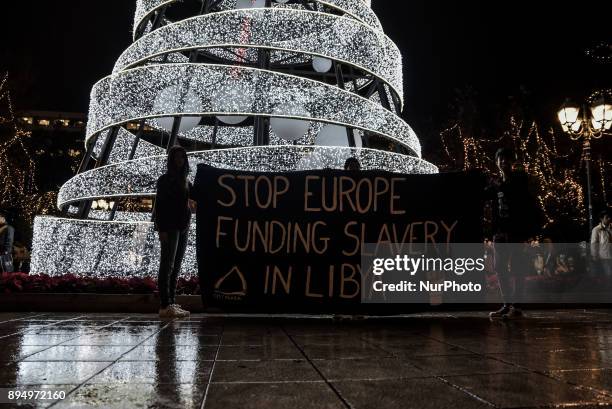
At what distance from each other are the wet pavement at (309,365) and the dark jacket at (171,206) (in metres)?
1.36

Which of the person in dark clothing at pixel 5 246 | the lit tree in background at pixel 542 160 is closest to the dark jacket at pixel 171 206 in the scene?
the person in dark clothing at pixel 5 246

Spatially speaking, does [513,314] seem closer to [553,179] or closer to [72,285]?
[72,285]

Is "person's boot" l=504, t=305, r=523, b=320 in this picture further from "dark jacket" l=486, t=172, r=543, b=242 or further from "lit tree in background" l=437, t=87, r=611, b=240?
"lit tree in background" l=437, t=87, r=611, b=240

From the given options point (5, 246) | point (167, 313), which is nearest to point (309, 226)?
point (167, 313)

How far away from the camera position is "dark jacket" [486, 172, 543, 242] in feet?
20.8

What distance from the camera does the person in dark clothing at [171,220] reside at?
6406mm

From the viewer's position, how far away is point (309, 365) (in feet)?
10.8

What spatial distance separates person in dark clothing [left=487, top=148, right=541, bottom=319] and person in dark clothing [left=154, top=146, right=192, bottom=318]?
3.78 m

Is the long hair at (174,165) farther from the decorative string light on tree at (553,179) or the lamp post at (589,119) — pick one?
the decorative string light on tree at (553,179)

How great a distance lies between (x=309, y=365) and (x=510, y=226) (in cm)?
398

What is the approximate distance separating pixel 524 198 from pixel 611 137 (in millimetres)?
21644

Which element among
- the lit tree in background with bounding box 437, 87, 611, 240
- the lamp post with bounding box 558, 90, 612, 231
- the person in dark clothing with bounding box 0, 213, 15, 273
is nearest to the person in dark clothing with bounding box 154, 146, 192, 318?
the person in dark clothing with bounding box 0, 213, 15, 273

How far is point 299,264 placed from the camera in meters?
6.17

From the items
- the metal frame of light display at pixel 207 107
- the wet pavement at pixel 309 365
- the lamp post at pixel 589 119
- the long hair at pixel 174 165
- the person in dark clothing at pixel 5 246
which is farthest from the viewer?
the lamp post at pixel 589 119
